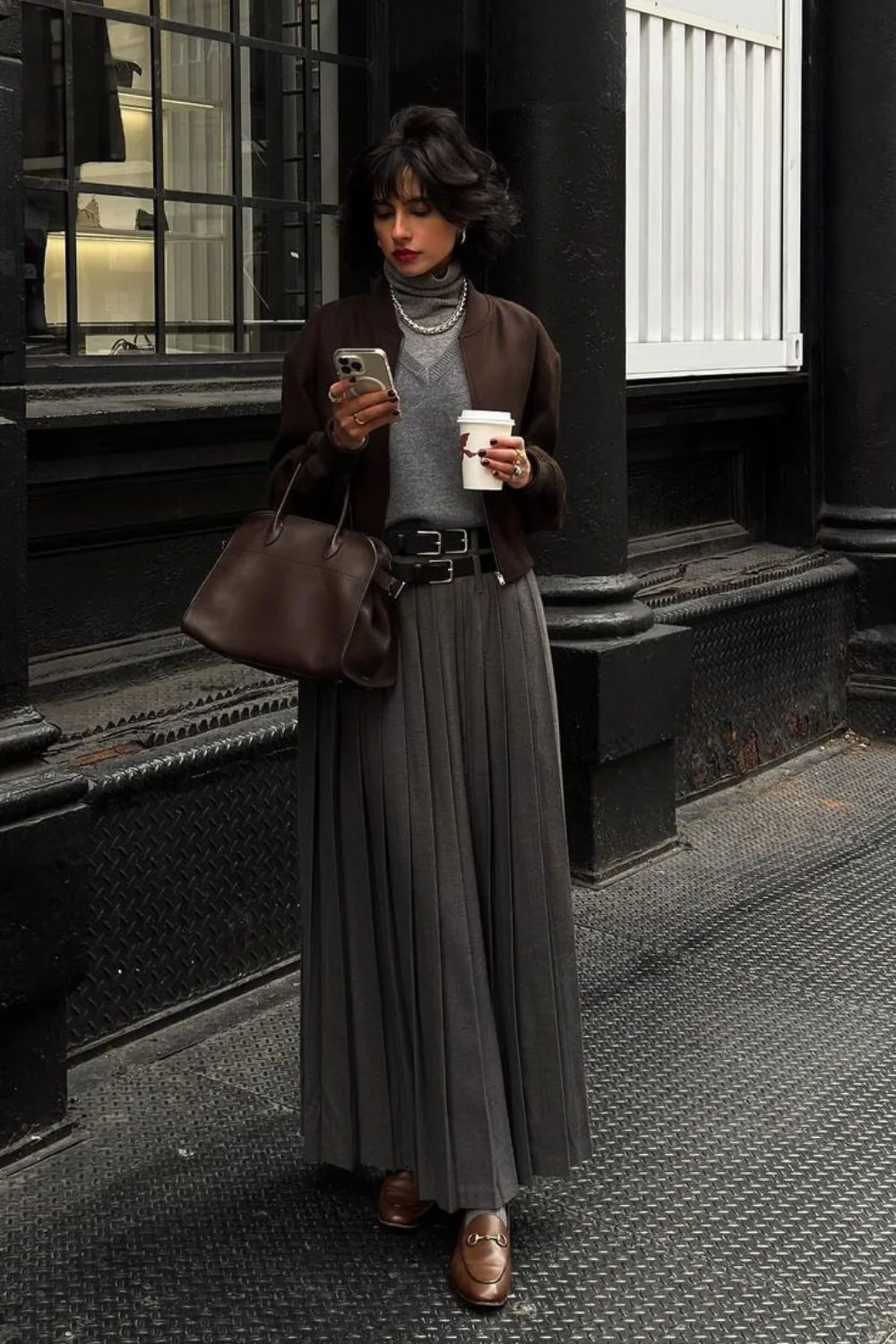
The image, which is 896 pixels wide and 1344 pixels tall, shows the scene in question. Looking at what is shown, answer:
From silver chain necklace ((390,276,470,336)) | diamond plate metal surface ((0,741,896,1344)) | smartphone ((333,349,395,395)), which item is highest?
silver chain necklace ((390,276,470,336))

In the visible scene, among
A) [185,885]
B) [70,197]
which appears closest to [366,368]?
[185,885]

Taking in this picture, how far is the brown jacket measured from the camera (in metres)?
3.13

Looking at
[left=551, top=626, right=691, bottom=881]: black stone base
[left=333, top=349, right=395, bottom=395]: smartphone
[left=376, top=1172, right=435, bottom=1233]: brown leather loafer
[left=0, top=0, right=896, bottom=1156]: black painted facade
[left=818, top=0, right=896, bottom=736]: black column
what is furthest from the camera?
[left=818, top=0, right=896, bottom=736]: black column

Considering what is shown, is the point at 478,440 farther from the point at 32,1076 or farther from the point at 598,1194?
the point at 32,1076

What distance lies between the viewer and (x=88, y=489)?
4.42m

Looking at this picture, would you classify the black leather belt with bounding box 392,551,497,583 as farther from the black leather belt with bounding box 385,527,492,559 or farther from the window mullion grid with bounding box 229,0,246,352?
the window mullion grid with bounding box 229,0,246,352

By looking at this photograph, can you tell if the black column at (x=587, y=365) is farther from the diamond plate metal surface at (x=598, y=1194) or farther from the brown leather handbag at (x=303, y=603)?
the brown leather handbag at (x=303, y=603)

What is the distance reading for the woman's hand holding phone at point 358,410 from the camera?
288cm

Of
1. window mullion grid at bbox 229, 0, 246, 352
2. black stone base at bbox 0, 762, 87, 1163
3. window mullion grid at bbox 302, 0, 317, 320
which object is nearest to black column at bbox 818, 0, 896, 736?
window mullion grid at bbox 302, 0, 317, 320

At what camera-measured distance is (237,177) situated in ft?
16.3

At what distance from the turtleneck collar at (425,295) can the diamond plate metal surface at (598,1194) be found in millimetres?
1719

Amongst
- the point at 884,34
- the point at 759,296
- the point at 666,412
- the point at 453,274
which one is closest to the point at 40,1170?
the point at 453,274

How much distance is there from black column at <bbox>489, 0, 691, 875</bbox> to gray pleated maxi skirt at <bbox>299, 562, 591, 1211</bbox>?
2109 mm

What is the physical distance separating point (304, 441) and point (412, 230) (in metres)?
0.42
